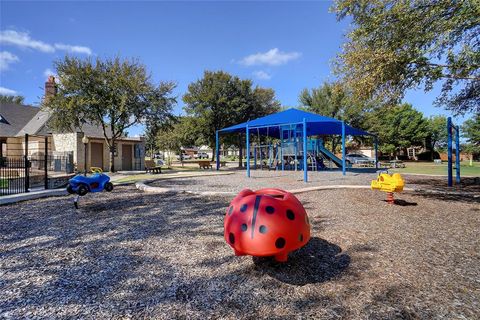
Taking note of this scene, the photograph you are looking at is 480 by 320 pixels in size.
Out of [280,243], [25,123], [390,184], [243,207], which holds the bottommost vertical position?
[280,243]

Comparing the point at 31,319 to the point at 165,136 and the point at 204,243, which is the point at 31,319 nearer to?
the point at 204,243

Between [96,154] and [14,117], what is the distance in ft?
42.8

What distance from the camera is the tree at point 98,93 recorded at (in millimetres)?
21625

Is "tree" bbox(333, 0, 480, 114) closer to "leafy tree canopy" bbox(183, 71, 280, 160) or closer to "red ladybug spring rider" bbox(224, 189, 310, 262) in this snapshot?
"red ladybug spring rider" bbox(224, 189, 310, 262)

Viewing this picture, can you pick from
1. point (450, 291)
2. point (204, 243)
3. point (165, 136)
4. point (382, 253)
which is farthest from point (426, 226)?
point (165, 136)

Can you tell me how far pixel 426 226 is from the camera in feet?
19.8

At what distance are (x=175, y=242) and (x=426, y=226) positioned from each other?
520 cm

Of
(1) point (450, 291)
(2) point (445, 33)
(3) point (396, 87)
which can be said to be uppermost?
(2) point (445, 33)

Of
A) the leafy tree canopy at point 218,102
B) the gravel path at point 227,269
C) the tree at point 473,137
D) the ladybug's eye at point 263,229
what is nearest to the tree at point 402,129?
the tree at point 473,137

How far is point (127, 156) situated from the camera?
101 feet

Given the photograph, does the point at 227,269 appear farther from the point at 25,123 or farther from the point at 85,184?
the point at 25,123

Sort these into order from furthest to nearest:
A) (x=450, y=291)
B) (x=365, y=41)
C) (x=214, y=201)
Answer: (x=365, y=41)
(x=214, y=201)
(x=450, y=291)

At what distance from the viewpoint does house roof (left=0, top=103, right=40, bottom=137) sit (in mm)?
29819

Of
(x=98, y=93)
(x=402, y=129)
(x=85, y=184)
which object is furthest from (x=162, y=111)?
(x=402, y=129)
